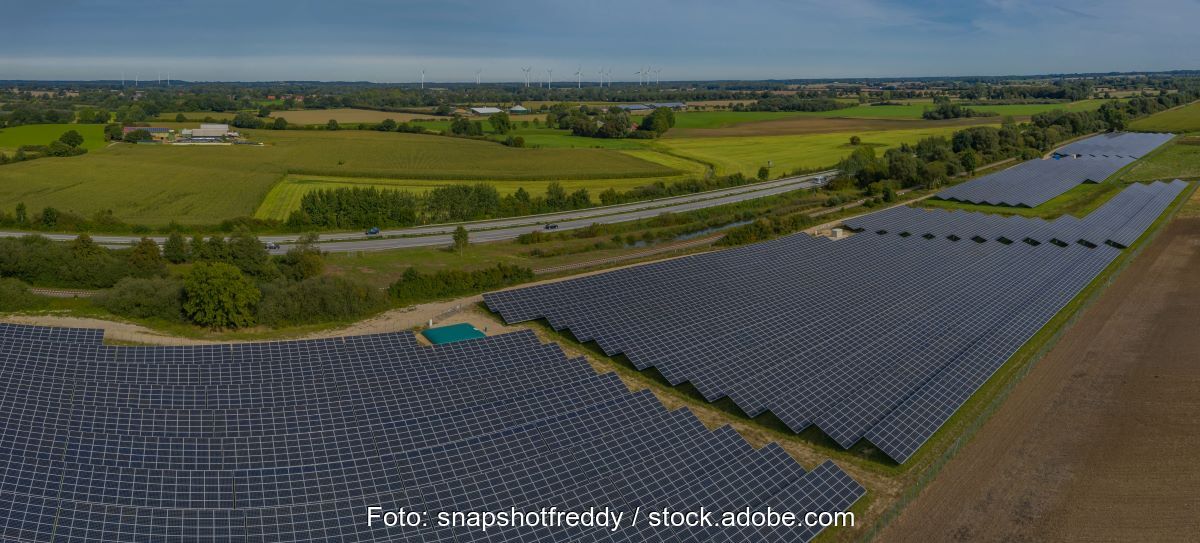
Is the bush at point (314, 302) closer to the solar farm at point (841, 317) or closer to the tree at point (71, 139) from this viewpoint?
the solar farm at point (841, 317)

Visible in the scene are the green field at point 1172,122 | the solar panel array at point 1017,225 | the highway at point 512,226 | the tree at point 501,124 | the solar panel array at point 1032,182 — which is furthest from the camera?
the tree at point 501,124

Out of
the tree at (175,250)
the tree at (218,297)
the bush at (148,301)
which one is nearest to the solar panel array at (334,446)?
the tree at (218,297)

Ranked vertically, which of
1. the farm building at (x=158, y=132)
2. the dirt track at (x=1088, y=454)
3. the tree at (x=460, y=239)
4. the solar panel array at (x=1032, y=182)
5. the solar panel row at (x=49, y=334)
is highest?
the farm building at (x=158, y=132)

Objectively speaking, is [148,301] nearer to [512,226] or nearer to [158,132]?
[512,226]

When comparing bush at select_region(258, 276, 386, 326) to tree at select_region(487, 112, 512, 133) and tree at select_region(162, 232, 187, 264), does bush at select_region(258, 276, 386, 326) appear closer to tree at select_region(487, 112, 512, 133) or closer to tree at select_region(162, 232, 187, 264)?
tree at select_region(162, 232, 187, 264)

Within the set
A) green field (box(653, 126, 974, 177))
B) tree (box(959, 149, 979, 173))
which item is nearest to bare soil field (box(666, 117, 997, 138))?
green field (box(653, 126, 974, 177))

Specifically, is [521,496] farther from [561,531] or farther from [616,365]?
[616,365]

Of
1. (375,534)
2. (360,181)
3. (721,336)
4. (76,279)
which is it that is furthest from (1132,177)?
(76,279)
